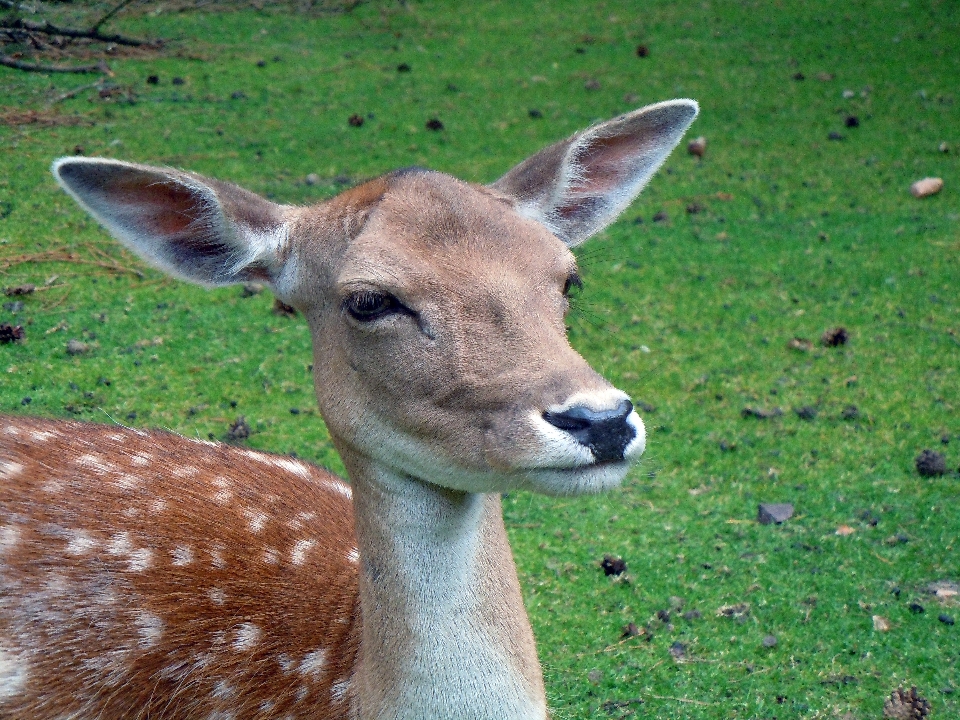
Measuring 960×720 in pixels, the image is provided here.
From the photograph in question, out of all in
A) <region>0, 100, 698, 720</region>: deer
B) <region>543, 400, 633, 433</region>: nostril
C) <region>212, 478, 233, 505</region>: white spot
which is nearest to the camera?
<region>543, 400, 633, 433</region>: nostril

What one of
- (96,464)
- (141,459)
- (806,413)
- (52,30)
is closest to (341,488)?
(141,459)

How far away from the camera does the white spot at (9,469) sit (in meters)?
3.39

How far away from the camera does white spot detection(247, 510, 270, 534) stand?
10.8ft

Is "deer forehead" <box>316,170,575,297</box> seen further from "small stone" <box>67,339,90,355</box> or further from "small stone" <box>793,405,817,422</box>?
"small stone" <box>67,339,90,355</box>

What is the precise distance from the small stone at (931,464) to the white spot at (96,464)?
139 inches

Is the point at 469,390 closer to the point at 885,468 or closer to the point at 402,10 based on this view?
the point at 885,468

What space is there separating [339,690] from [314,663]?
119 mm

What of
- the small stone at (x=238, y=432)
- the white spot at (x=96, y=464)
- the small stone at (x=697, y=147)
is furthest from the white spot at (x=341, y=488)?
the small stone at (x=697, y=147)

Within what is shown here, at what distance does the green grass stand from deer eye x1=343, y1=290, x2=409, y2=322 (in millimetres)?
1005

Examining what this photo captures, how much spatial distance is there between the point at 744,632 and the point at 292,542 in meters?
1.86

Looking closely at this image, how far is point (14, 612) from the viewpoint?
10.3 feet

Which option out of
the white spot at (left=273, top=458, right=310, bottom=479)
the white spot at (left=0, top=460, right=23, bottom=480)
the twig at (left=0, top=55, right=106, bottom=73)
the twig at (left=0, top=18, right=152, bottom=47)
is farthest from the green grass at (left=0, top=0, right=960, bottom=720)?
the white spot at (left=0, top=460, right=23, bottom=480)

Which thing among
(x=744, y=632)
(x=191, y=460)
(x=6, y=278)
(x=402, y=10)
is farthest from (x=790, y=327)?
(x=402, y=10)

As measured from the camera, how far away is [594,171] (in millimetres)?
3357
